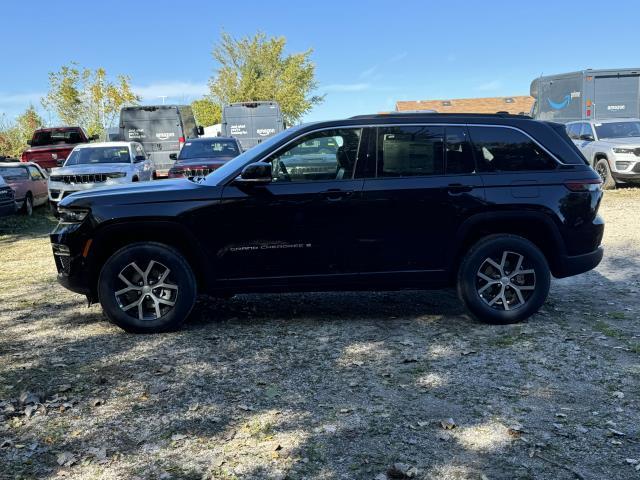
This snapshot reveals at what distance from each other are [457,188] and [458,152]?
0.34 meters

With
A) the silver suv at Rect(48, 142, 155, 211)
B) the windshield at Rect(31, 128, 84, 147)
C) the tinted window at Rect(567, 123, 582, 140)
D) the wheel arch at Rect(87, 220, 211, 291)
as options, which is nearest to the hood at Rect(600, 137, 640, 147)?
the tinted window at Rect(567, 123, 582, 140)

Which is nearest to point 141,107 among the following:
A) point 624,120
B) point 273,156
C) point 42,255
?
point 42,255

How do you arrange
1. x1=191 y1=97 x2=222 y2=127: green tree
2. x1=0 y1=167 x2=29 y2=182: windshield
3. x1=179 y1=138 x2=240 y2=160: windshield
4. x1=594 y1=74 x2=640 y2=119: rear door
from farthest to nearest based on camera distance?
x1=191 y1=97 x2=222 y2=127: green tree → x1=594 y1=74 x2=640 y2=119: rear door → x1=179 y1=138 x2=240 y2=160: windshield → x1=0 y1=167 x2=29 y2=182: windshield

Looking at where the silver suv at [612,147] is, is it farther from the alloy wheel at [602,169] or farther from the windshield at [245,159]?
the windshield at [245,159]

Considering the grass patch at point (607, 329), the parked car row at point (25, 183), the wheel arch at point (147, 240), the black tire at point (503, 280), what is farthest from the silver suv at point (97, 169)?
the grass patch at point (607, 329)

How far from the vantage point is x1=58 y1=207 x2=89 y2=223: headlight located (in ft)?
16.6

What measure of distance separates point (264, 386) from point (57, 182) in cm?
1138

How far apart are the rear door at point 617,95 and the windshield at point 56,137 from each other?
17.7 metres

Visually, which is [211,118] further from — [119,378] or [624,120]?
[119,378]

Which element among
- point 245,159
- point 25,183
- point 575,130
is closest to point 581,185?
point 245,159

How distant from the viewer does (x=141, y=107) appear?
73.1 feet

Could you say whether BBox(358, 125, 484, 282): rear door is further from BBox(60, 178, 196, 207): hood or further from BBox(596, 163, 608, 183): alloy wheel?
BBox(596, 163, 608, 183): alloy wheel

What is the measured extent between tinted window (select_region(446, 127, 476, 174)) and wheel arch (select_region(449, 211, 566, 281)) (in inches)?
17.2

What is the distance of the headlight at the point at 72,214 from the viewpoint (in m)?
5.05
